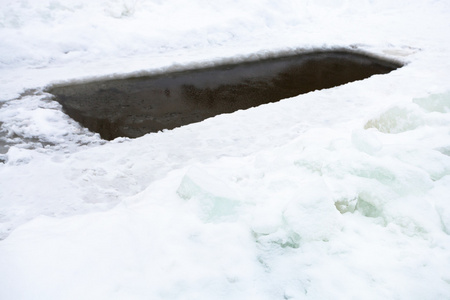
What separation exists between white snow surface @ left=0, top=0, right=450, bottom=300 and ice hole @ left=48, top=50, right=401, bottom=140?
0.38 metres

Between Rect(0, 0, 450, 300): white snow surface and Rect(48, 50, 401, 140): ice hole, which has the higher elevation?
Rect(0, 0, 450, 300): white snow surface

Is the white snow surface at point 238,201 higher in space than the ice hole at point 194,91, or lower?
higher

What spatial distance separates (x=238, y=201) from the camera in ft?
7.09

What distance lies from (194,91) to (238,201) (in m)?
3.15

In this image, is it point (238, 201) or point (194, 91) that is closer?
point (238, 201)

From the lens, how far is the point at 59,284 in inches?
62.8

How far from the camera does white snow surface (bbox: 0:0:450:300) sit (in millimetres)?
1679

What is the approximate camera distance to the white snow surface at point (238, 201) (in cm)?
168

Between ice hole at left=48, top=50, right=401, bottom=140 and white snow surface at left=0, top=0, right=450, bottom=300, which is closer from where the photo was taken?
→ white snow surface at left=0, top=0, right=450, bottom=300

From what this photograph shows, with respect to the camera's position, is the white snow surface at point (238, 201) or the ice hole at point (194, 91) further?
the ice hole at point (194, 91)

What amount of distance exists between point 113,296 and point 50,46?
5.86 m

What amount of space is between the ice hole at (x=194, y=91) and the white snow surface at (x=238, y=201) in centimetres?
38

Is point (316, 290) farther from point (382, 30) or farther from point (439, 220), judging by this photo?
point (382, 30)

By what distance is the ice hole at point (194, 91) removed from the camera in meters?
4.09
